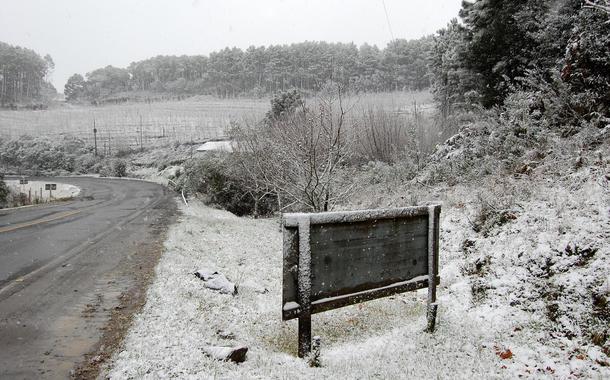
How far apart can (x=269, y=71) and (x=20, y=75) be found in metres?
69.6

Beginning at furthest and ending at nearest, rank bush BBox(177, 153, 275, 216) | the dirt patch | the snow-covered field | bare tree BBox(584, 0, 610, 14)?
bush BBox(177, 153, 275, 216) → bare tree BBox(584, 0, 610, 14) → the dirt patch → the snow-covered field

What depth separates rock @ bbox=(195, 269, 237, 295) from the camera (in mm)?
7742

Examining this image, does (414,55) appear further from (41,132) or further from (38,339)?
(38,339)

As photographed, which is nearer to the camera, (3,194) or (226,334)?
(226,334)

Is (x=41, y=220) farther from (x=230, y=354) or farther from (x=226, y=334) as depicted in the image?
(x=230, y=354)

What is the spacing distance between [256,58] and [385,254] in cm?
9906

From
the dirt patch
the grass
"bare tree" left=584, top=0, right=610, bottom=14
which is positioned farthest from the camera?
the grass

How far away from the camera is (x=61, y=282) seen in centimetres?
754

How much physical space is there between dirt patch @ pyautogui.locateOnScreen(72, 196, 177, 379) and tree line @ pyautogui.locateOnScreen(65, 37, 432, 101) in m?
23.9

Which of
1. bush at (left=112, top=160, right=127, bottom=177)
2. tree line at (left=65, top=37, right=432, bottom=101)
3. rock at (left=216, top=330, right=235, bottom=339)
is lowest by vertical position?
bush at (left=112, top=160, right=127, bottom=177)

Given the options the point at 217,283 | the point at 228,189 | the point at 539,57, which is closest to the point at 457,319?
the point at 217,283

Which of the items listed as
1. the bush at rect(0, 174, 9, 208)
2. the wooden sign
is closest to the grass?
the bush at rect(0, 174, 9, 208)

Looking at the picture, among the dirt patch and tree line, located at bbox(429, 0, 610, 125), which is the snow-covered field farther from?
tree line, located at bbox(429, 0, 610, 125)

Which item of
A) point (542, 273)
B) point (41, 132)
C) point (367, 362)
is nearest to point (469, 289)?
point (542, 273)
